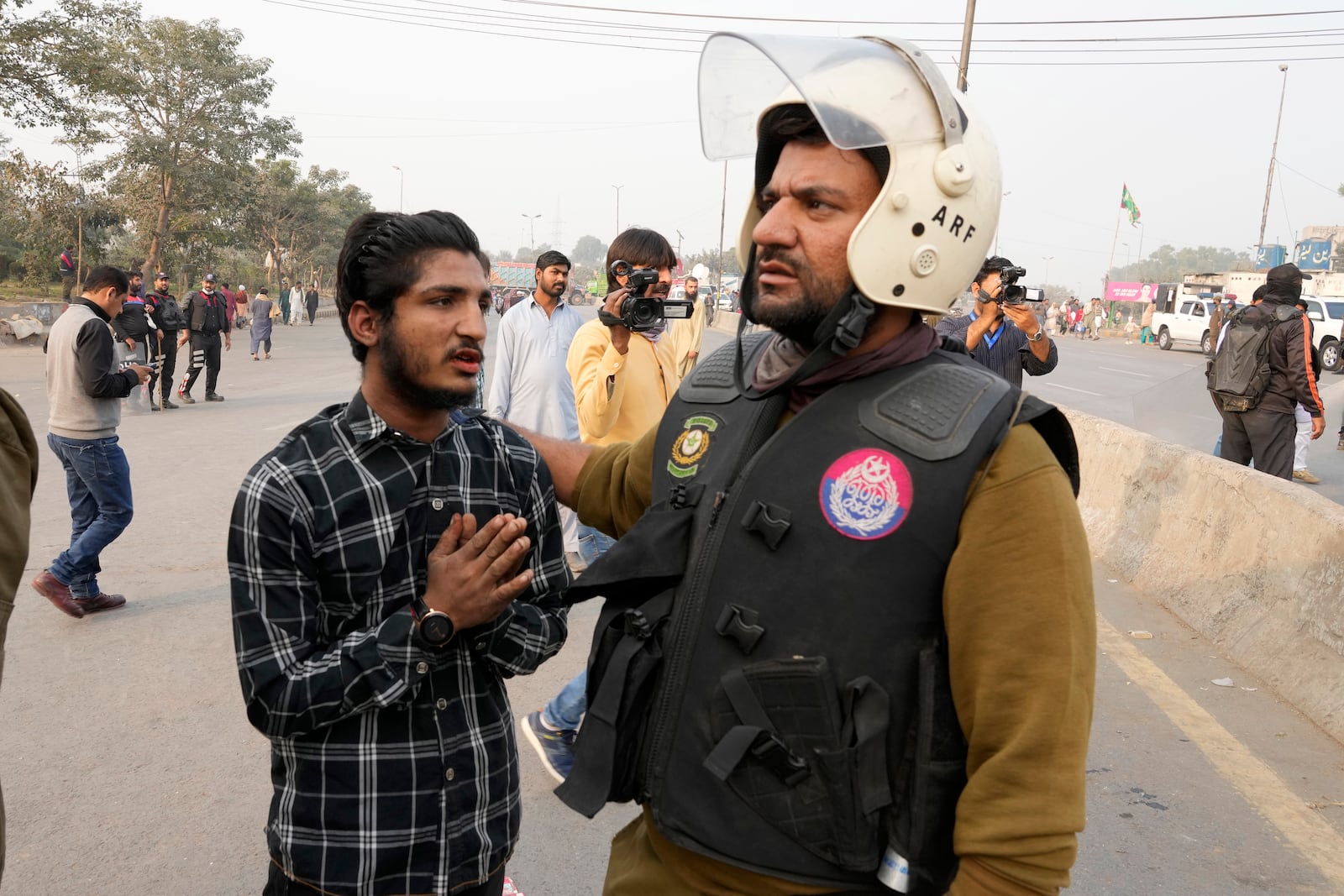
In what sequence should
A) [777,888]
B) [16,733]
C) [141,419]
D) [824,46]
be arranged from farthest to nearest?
[141,419]
[16,733]
[824,46]
[777,888]

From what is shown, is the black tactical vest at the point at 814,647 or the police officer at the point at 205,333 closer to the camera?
the black tactical vest at the point at 814,647

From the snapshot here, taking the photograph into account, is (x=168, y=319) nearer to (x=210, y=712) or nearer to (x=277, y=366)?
(x=277, y=366)

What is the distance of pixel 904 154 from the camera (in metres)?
1.70

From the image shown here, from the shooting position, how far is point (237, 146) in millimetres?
35406

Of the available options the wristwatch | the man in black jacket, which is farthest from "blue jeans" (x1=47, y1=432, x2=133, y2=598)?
the man in black jacket

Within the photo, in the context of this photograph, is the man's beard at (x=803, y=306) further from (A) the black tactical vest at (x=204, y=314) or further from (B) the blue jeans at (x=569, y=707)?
(A) the black tactical vest at (x=204, y=314)

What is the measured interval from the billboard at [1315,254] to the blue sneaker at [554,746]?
191ft

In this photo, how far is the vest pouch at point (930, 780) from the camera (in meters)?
1.51

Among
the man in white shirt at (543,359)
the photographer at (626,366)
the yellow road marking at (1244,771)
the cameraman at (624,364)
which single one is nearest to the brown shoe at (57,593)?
the man in white shirt at (543,359)

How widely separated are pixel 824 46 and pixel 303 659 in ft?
4.55

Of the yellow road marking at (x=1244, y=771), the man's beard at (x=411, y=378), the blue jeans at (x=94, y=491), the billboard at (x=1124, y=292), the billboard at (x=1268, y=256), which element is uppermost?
the billboard at (x=1268, y=256)

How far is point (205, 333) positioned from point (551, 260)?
966cm

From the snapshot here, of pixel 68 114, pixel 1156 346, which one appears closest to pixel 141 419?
pixel 68 114

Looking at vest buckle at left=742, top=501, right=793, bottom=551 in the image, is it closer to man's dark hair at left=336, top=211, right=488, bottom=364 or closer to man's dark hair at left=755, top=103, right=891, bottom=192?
man's dark hair at left=755, top=103, right=891, bottom=192
